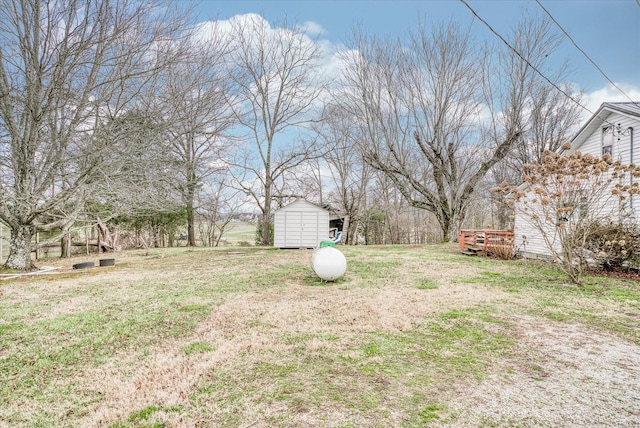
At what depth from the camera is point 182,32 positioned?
754 centimetres

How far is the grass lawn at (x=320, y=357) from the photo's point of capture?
2.42m

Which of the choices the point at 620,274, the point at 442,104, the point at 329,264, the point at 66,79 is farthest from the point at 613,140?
the point at 66,79

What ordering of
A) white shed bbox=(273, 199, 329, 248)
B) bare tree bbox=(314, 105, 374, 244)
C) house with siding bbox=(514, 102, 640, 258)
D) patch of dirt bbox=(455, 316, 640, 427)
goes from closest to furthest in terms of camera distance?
patch of dirt bbox=(455, 316, 640, 427)
house with siding bbox=(514, 102, 640, 258)
white shed bbox=(273, 199, 329, 248)
bare tree bbox=(314, 105, 374, 244)

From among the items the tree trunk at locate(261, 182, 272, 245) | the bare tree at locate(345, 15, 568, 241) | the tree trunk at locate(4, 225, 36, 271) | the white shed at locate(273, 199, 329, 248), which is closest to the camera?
the tree trunk at locate(4, 225, 36, 271)

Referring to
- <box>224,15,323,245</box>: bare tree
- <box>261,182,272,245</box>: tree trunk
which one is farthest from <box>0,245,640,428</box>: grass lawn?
<box>224,15,323,245</box>: bare tree

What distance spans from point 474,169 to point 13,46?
2005 centimetres

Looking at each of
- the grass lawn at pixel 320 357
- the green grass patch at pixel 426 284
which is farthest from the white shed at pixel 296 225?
the grass lawn at pixel 320 357

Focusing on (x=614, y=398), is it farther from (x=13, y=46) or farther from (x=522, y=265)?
(x=13, y=46)

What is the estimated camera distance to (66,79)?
7.47 m

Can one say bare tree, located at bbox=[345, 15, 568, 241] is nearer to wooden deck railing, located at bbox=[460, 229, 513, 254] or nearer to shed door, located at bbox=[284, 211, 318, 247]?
wooden deck railing, located at bbox=[460, 229, 513, 254]

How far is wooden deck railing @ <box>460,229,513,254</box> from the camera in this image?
1243 centimetres

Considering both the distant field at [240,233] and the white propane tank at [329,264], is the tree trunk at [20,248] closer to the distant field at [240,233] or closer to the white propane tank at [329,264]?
the white propane tank at [329,264]

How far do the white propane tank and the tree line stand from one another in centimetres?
405

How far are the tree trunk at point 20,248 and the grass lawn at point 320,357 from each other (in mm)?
3047
